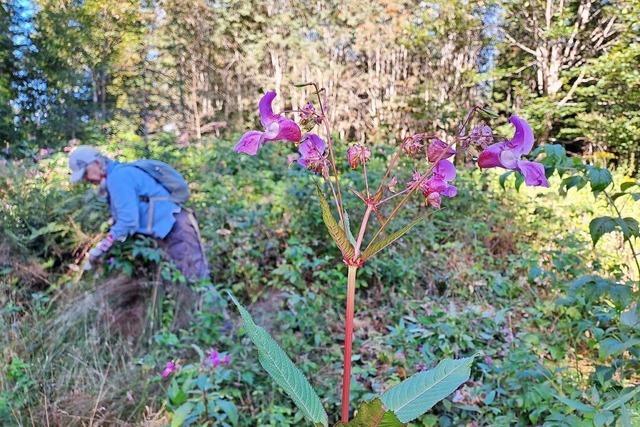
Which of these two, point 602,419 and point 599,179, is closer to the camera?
point 602,419

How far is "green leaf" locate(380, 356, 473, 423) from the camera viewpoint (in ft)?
1.97

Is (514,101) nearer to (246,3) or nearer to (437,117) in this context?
(437,117)

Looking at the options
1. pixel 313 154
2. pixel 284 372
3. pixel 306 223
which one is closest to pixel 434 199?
pixel 313 154

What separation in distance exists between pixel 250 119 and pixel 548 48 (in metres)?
5.61

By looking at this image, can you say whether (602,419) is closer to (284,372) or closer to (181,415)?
(284,372)

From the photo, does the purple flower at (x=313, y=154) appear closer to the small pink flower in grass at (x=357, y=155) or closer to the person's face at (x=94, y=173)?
the small pink flower in grass at (x=357, y=155)

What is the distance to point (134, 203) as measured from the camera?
3207 mm

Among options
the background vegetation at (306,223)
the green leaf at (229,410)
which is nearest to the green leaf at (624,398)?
the background vegetation at (306,223)

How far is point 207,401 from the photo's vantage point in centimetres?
194

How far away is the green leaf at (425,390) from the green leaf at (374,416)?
0.07m

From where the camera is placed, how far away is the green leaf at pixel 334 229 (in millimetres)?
592

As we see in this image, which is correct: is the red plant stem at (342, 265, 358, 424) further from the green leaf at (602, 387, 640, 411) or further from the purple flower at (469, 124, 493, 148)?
the green leaf at (602, 387, 640, 411)

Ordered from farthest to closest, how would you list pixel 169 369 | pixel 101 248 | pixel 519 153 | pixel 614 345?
pixel 101 248
pixel 169 369
pixel 614 345
pixel 519 153

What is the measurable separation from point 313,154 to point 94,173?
293 centimetres
